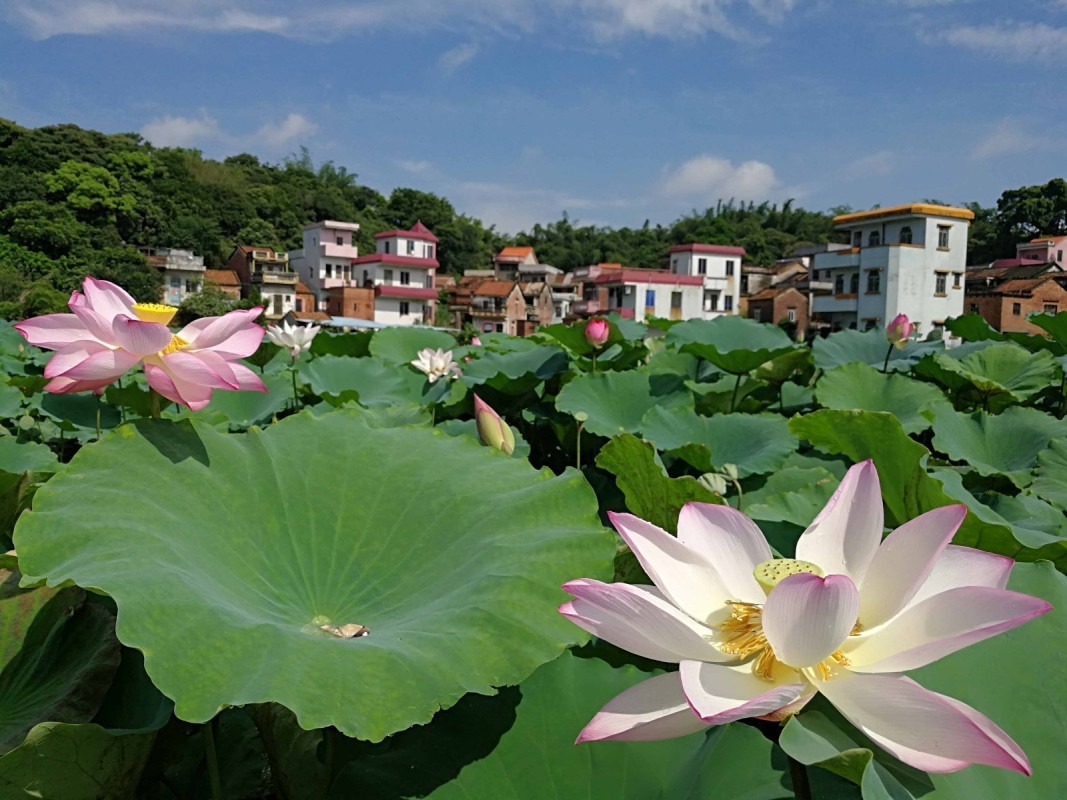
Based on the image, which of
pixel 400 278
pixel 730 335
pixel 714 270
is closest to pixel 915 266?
pixel 714 270

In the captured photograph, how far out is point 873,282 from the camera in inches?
1061

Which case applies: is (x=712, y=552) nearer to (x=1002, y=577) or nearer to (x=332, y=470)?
(x=1002, y=577)

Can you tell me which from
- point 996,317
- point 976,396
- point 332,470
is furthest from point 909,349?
point 996,317

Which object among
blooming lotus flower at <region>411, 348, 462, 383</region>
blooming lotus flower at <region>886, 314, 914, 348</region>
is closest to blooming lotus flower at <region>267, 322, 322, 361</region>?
blooming lotus flower at <region>411, 348, 462, 383</region>

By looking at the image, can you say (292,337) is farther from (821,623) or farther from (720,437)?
(821,623)

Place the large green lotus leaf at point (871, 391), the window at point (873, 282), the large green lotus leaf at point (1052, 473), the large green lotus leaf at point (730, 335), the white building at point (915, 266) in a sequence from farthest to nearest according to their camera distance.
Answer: the window at point (873, 282)
the white building at point (915, 266)
the large green lotus leaf at point (730, 335)
the large green lotus leaf at point (871, 391)
the large green lotus leaf at point (1052, 473)

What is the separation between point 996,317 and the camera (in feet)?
60.8

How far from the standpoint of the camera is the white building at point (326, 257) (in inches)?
1419

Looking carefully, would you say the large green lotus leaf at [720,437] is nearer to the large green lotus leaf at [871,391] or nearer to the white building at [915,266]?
the large green lotus leaf at [871,391]

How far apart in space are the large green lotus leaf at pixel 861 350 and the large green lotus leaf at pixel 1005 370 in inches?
19.8

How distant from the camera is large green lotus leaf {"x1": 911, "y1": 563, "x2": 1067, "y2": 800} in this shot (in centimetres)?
51

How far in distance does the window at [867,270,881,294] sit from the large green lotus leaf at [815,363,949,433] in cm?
2647

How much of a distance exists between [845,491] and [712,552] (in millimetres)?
103

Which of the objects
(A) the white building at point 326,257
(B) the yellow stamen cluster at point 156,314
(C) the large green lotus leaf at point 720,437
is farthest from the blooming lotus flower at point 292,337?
(A) the white building at point 326,257
